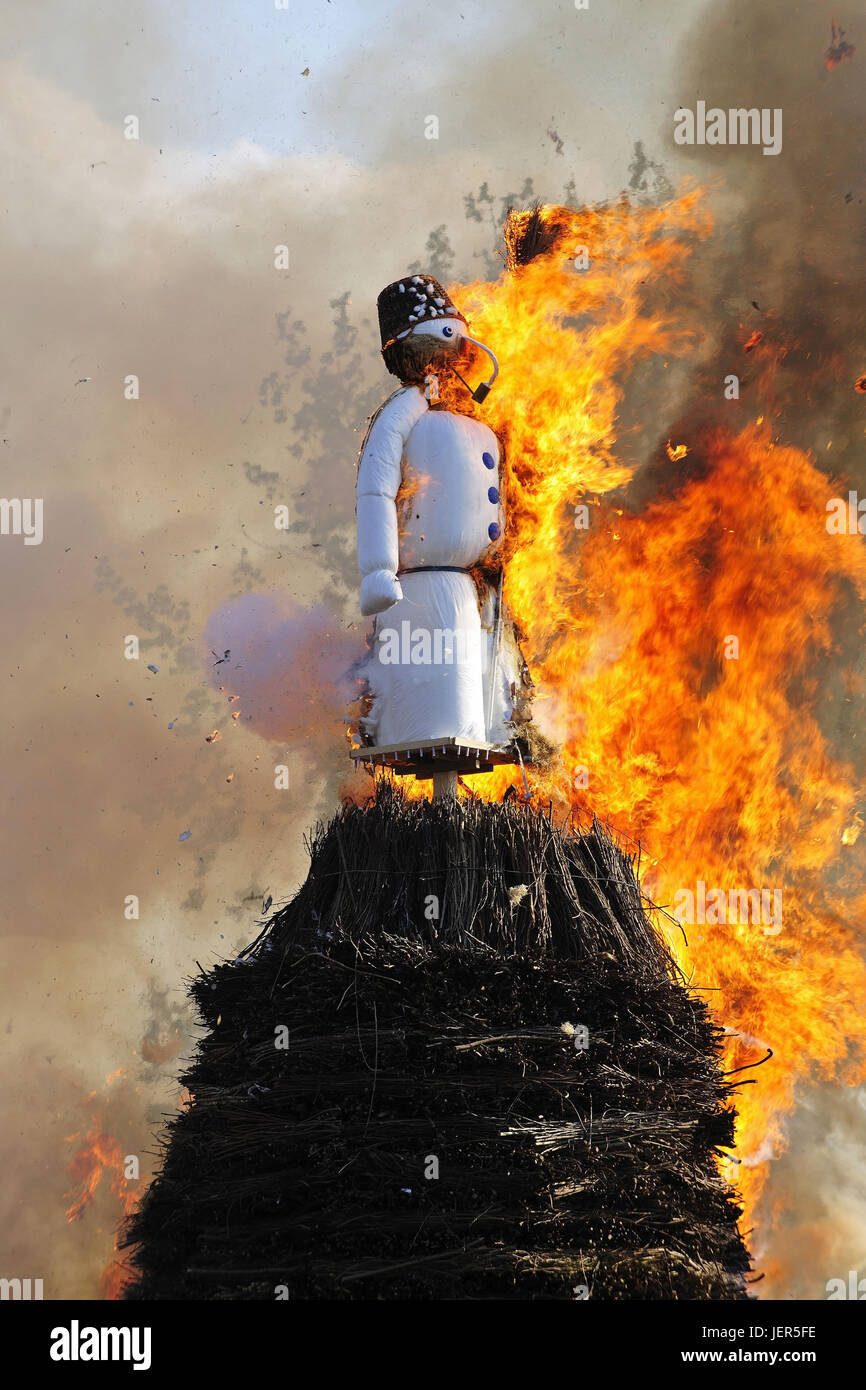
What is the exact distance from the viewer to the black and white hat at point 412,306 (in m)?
9.16

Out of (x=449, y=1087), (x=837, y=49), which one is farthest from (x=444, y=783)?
(x=837, y=49)

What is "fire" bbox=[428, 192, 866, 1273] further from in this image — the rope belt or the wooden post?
the wooden post

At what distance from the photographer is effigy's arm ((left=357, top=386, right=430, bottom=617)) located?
8.54 metres


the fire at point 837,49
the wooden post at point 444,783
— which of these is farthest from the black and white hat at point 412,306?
the fire at point 837,49

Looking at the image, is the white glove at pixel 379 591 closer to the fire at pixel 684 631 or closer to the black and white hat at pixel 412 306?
the fire at pixel 684 631

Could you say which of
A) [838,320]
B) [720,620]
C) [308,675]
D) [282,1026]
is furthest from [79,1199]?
[838,320]

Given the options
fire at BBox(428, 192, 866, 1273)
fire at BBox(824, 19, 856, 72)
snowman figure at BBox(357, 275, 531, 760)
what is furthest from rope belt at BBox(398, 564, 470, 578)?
fire at BBox(824, 19, 856, 72)

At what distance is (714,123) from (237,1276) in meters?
9.28

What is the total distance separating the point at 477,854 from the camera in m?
7.41

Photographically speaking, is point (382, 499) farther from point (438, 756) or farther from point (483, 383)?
point (438, 756)

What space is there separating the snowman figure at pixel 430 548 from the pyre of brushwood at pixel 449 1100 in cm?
134
